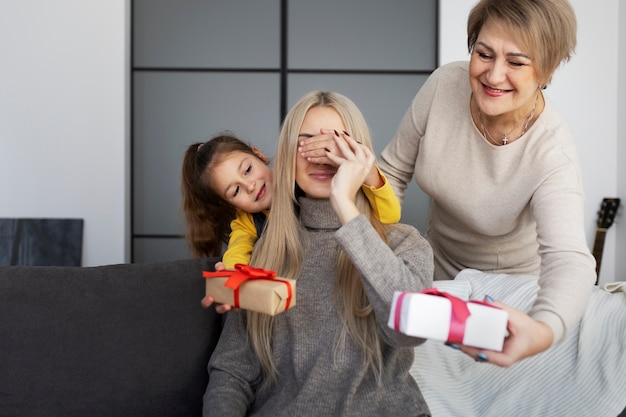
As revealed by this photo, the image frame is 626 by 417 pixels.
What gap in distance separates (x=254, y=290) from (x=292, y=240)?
30 cm

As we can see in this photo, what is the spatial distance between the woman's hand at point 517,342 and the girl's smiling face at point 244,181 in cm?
76

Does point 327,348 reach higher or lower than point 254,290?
lower

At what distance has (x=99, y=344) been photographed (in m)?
1.50

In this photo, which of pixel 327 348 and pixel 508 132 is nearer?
pixel 327 348

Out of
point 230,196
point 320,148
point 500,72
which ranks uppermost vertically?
point 500,72

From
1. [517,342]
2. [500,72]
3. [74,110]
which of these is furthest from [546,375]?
[74,110]

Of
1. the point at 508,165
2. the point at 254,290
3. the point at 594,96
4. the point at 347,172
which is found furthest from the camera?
the point at 594,96

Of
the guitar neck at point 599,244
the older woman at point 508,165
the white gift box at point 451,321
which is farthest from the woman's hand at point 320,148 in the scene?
the guitar neck at point 599,244

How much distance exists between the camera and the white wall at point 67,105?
12.2 ft

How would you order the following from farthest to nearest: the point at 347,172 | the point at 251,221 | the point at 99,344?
1. the point at 251,221
2. the point at 99,344
3. the point at 347,172

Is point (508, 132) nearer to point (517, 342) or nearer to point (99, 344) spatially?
point (517, 342)

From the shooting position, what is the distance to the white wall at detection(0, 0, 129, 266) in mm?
3725

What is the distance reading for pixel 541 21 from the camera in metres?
1.46

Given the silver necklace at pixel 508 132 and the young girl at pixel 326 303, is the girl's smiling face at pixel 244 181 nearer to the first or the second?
the young girl at pixel 326 303
